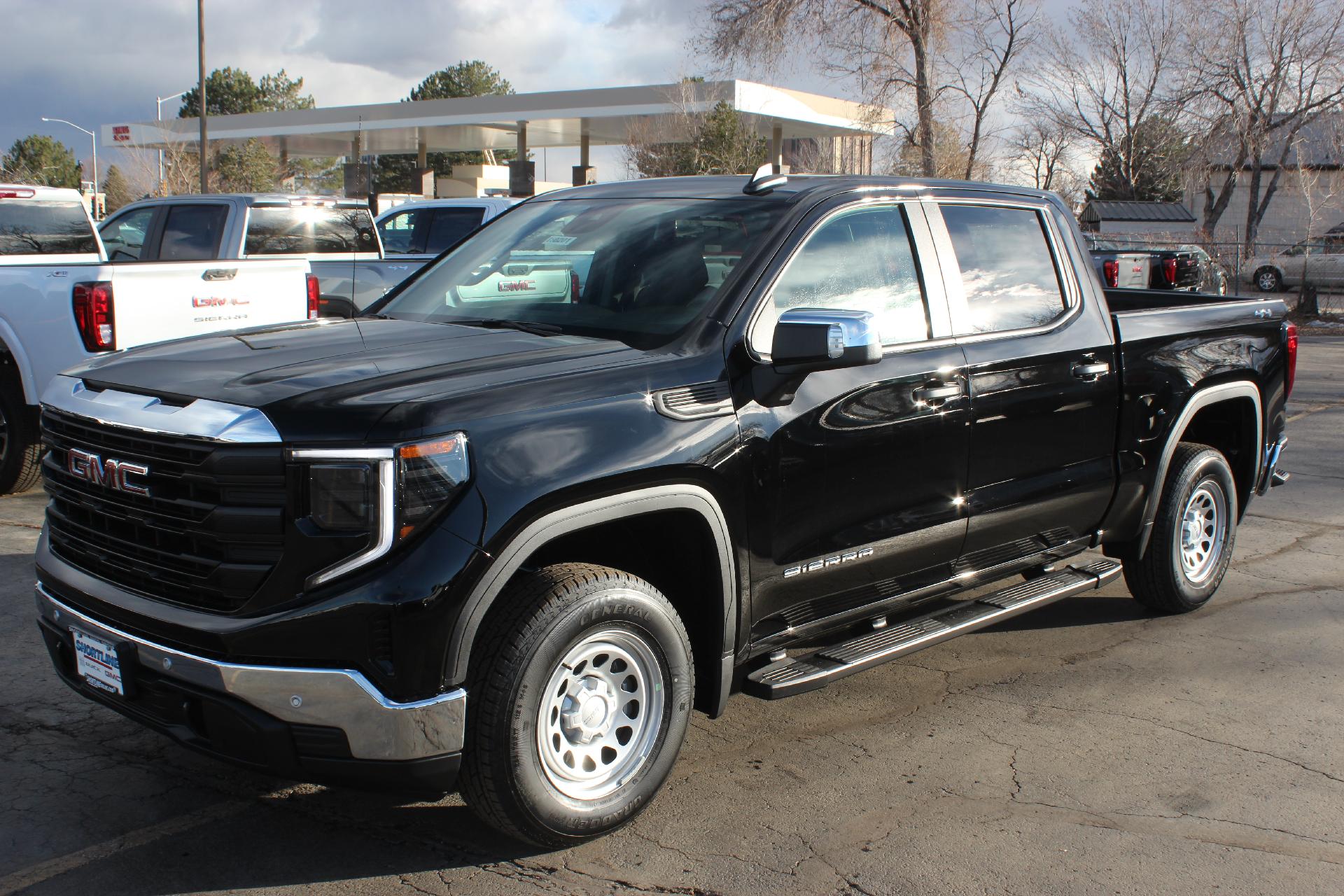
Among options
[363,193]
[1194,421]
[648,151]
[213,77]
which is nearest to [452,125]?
[648,151]

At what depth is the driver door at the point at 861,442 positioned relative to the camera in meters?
3.93

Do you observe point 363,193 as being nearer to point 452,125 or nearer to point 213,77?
point 452,125

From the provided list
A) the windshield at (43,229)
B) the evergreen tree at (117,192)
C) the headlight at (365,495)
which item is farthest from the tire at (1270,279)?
the evergreen tree at (117,192)

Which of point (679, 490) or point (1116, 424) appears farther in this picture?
point (1116, 424)

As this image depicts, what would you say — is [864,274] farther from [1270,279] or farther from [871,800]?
[1270,279]

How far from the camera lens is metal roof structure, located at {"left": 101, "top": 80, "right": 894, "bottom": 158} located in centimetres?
3622

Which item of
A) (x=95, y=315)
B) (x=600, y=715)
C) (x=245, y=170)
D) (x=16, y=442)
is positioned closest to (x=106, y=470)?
(x=600, y=715)

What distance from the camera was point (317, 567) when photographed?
3092 mm

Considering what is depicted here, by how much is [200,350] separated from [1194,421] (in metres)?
4.82

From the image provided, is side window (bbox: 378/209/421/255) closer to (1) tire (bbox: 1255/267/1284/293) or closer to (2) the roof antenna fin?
(2) the roof antenna fin

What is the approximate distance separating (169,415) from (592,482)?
1.13 meters

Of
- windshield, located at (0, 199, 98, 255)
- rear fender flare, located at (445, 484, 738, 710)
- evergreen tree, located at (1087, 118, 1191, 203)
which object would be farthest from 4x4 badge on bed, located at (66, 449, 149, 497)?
evergreen tree, located at (1087, 118, 1191, 203)

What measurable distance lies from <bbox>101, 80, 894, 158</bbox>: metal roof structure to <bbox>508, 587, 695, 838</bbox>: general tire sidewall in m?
32.9

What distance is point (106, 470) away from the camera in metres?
3.46
